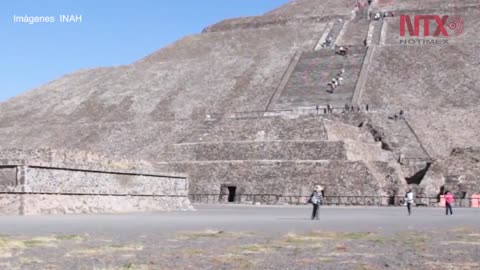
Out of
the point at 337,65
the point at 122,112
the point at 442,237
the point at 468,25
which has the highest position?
the point at 468,25

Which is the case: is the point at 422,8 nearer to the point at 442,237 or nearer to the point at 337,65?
the point at 337,65

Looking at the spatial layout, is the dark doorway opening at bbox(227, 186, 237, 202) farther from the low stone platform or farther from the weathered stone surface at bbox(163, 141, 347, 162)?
the low stone platform

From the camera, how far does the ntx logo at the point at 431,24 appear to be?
62.8 m

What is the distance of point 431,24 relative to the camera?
6538cm

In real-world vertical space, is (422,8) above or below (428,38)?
above

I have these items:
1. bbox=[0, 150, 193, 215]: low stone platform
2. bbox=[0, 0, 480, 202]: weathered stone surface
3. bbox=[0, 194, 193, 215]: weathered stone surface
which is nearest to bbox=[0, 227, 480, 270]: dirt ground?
bbox=[0, 194, 193, 215]: weathered stone surface

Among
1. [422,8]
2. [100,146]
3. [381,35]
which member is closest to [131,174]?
[100,146]

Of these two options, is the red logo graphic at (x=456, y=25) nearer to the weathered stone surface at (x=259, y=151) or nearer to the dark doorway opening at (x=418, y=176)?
the dark doorway opening at (x=418, y=176)

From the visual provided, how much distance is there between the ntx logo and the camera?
206 ft

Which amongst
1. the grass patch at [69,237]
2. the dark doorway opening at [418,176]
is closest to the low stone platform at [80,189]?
the grass patch at [69,237]

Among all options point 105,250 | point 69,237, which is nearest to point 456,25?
point 69,237

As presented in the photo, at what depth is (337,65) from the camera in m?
56.3

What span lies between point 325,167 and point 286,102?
1563 centimetres

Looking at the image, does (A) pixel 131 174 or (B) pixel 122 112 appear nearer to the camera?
(A) pixel 131 174
